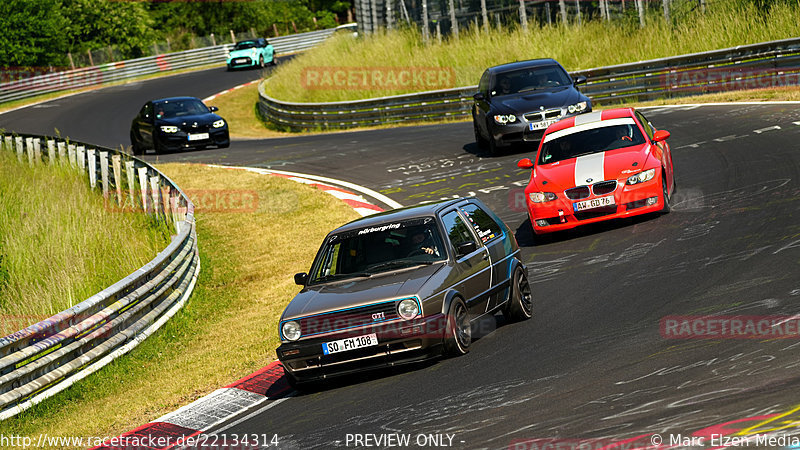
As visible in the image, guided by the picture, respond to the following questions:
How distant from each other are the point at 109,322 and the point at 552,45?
24.4 metres

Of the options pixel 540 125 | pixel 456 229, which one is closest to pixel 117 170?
pixel 540 125

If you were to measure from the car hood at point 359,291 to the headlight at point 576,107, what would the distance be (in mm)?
11751

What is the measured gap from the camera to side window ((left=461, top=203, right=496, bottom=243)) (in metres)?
10.4

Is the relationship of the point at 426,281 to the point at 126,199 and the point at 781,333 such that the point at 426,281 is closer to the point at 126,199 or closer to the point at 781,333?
the point at 781,333

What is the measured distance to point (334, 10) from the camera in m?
95.3

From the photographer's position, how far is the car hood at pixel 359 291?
8.82m

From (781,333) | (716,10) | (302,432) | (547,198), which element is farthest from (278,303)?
(716,10)

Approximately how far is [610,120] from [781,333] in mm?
7511

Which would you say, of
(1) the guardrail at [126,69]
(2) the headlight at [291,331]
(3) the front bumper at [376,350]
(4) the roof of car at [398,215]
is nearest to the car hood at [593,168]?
Result: (4) the roof of car at [398,215]

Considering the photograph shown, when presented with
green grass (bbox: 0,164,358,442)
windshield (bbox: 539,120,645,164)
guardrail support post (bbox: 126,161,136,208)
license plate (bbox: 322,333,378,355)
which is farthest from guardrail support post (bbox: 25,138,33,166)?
Result: license plate (bbox: 322,333,378,355)

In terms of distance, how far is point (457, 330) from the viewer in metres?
9.02

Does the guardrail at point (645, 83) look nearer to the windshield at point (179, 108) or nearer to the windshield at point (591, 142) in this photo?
the windshield at point (179, 108)

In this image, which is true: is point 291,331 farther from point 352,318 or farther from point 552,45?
point 552,45

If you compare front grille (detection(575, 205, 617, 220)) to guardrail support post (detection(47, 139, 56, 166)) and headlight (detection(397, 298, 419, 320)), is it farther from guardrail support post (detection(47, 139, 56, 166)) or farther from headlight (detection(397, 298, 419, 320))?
guardrail support post (detection(47, 139, 56, 166))
